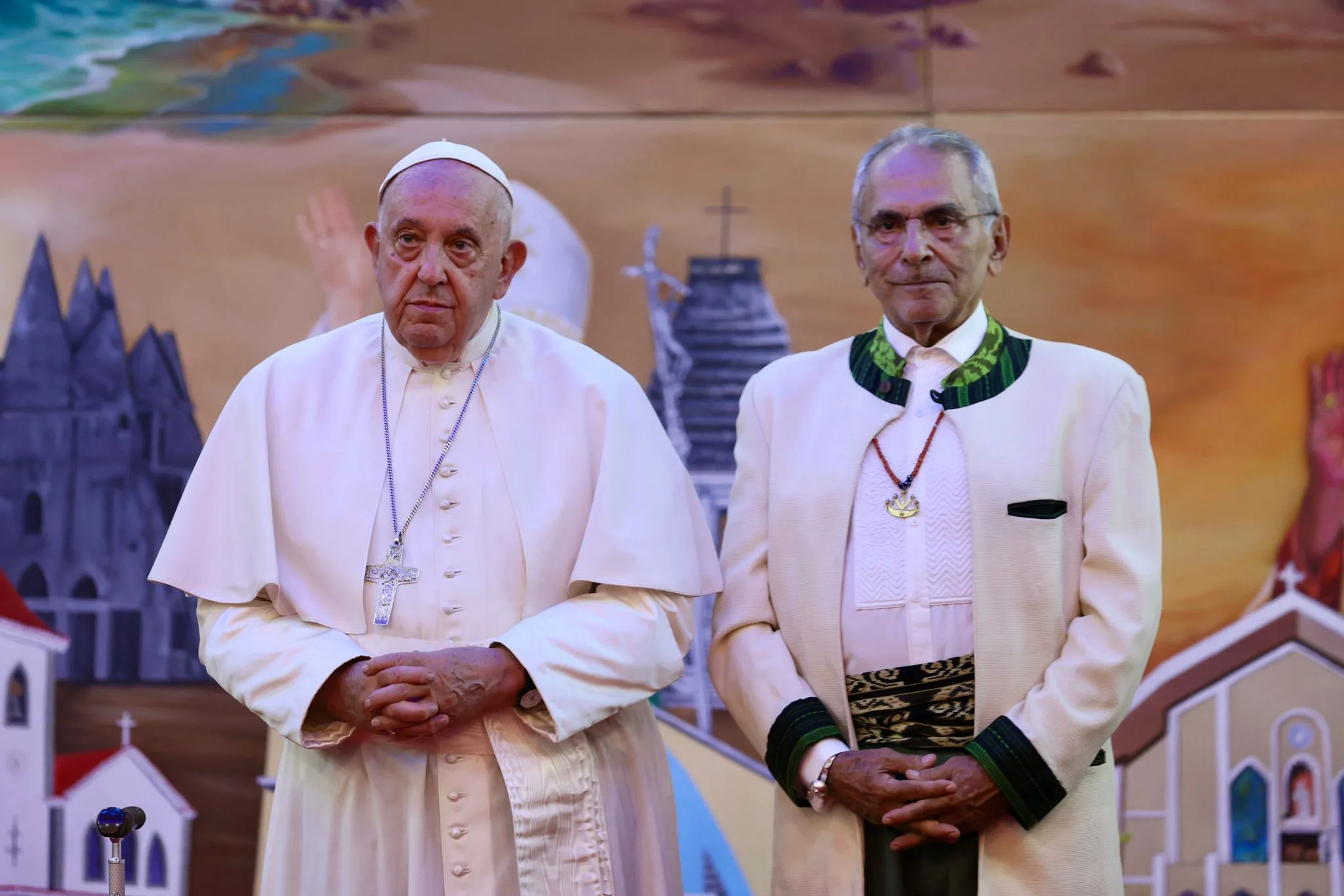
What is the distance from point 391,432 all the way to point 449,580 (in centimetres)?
35

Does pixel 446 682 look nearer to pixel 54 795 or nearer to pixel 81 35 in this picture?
pixel 54 795

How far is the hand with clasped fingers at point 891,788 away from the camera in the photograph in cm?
267

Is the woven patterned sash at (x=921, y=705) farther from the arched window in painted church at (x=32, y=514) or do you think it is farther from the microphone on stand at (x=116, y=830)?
the arched window in painted church at (x=32, y=514)

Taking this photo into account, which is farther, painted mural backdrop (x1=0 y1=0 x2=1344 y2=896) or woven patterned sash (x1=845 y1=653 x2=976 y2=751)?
painted mural backdrop (x1=0 y1=0 x2=1344 y2=896)

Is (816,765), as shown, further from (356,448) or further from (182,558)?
(182,558)

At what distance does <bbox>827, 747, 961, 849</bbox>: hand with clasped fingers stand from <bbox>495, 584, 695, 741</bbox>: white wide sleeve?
Result: 15.8 inches

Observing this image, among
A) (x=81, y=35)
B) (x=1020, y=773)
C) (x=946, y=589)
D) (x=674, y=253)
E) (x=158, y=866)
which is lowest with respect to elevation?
(x=158, y=866)

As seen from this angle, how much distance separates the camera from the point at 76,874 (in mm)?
4758

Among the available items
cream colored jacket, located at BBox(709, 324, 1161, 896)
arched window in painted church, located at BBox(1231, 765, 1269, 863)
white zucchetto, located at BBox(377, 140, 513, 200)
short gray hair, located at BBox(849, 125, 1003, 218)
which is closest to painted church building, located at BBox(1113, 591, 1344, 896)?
arched window in painted church, located at BBox(1231, 765, 1269, 863)

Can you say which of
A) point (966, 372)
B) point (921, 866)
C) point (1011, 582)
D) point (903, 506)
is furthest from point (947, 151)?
point (921, 866)

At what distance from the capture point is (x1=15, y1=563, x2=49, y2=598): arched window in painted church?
4.79 meters

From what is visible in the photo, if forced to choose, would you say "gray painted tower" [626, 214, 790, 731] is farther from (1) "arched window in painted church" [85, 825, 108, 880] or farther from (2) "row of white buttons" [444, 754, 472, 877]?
(2) "row of white buttons" [444, 754, 472, 877]

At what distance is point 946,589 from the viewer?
111 inches

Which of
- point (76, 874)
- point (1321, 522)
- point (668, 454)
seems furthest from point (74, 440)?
point (1321, 522)
